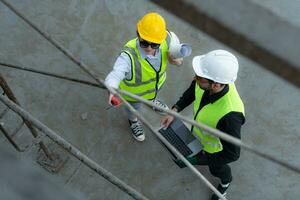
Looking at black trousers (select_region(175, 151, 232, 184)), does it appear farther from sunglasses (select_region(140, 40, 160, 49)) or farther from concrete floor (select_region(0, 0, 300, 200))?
sunglasses (select_region(140, 40, 160, 49))

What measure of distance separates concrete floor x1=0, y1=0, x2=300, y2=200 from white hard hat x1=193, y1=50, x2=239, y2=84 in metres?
1.51

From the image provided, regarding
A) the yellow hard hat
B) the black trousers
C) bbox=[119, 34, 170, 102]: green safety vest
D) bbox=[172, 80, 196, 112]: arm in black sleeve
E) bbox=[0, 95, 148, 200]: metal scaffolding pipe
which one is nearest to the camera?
bbox=[0, 95, 148, 200]: metal scaffolding pipe

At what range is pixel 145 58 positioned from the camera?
3.87 meters

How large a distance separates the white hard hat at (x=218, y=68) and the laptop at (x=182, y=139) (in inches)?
34.7

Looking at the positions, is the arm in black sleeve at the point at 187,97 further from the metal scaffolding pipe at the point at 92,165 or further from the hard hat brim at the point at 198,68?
the metal scaffolding pipe at the point at 92,165

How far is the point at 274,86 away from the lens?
5.33 m

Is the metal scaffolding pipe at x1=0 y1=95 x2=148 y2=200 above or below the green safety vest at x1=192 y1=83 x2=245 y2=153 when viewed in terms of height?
above

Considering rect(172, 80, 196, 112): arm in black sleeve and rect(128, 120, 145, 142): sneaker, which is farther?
rect(128, 120, 145, 142): sneaker

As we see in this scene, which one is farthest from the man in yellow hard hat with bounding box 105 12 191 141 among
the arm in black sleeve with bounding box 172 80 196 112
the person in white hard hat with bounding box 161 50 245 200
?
the person in white hard hat with bounding box 161 50 245 200

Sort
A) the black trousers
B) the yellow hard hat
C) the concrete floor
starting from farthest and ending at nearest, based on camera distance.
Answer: the concrete floor → the black trousers → the yellow hard hat

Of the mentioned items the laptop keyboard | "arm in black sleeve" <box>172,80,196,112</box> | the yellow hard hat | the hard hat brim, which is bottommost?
the laptop keyboard

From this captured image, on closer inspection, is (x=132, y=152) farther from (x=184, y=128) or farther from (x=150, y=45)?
(x=150, y=45)

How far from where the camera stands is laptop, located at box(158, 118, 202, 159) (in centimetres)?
415

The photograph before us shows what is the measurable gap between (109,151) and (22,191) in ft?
11.3
